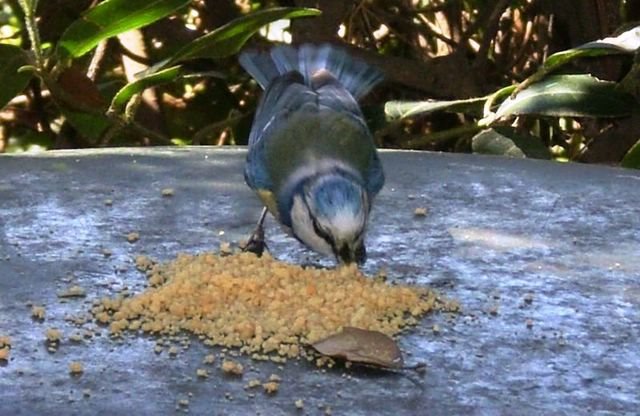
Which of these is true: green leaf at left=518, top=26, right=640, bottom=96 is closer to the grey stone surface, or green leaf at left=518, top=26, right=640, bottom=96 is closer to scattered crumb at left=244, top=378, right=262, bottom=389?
the grey stone surface

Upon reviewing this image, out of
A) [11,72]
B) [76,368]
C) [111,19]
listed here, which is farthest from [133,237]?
[11,72]

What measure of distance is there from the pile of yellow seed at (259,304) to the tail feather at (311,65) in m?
0.85

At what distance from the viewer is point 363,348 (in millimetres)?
1958

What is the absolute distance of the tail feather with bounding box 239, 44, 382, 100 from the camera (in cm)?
316

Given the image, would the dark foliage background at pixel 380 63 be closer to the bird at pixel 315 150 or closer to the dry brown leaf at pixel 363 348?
the bird at pixel 315 150

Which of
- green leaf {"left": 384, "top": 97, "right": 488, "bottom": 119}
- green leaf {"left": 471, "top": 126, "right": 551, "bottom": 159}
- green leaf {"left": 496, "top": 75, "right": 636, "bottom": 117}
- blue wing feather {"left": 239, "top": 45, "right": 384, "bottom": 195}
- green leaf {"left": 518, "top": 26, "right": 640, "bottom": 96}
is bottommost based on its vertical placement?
green leaf {"left": 471, "top": 126, "right": 551, "bottom": 159}

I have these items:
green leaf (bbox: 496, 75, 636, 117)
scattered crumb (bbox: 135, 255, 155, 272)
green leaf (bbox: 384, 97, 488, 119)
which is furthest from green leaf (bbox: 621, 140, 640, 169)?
scattered crumb (bbox: 135, 255, 155, 272)

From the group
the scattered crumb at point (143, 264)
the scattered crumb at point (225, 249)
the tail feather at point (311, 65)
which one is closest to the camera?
the scattered crumb at point (143, 264)

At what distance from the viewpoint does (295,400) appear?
176 cm

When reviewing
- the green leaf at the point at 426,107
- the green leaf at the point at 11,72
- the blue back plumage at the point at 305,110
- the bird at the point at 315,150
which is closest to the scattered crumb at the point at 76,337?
the bird at the point at 315,150

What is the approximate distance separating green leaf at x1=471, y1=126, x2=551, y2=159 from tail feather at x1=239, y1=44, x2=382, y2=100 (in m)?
0.55

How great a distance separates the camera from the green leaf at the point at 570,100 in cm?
357

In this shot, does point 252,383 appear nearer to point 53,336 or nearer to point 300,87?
point 53,336

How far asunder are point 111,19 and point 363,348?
70.5 inches
